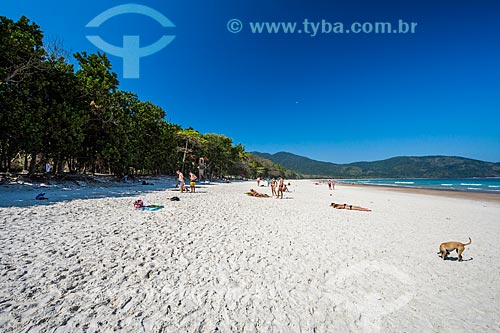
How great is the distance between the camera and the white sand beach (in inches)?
115

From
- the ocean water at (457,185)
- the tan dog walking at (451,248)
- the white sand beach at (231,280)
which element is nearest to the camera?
the white sand beach at (231,280)

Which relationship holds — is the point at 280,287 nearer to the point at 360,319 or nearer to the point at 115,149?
the point at 360,319

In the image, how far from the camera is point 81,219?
733 cm

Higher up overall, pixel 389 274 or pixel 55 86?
pixel 55 86

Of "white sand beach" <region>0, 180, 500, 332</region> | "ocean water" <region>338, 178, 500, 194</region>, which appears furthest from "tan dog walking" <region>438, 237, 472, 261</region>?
"ocean water" <region>338, 178, 500, 194</region>

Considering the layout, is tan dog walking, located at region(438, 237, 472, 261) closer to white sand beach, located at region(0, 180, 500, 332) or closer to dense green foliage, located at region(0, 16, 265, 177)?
white sand beach, located at region(0, 180, 500, 332)

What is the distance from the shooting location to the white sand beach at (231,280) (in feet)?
9.61

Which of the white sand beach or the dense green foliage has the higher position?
the dense green foliage

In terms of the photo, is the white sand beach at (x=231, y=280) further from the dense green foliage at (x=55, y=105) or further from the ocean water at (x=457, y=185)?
the ocean water at (x=457, y=185)

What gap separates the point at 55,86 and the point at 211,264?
Answer: 64.7 feet

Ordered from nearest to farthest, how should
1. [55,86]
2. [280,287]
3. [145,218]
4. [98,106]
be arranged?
[280,287], [145,218], [55,86], [98,106]

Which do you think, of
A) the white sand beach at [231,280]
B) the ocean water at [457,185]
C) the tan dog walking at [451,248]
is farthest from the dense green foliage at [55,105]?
the ocean water at [457,185]

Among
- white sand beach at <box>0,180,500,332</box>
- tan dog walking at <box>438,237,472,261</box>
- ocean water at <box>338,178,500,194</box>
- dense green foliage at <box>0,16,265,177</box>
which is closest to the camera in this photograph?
white sand beach at <box>0,180,500,332</box>

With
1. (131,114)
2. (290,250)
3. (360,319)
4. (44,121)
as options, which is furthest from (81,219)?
(131,114)
